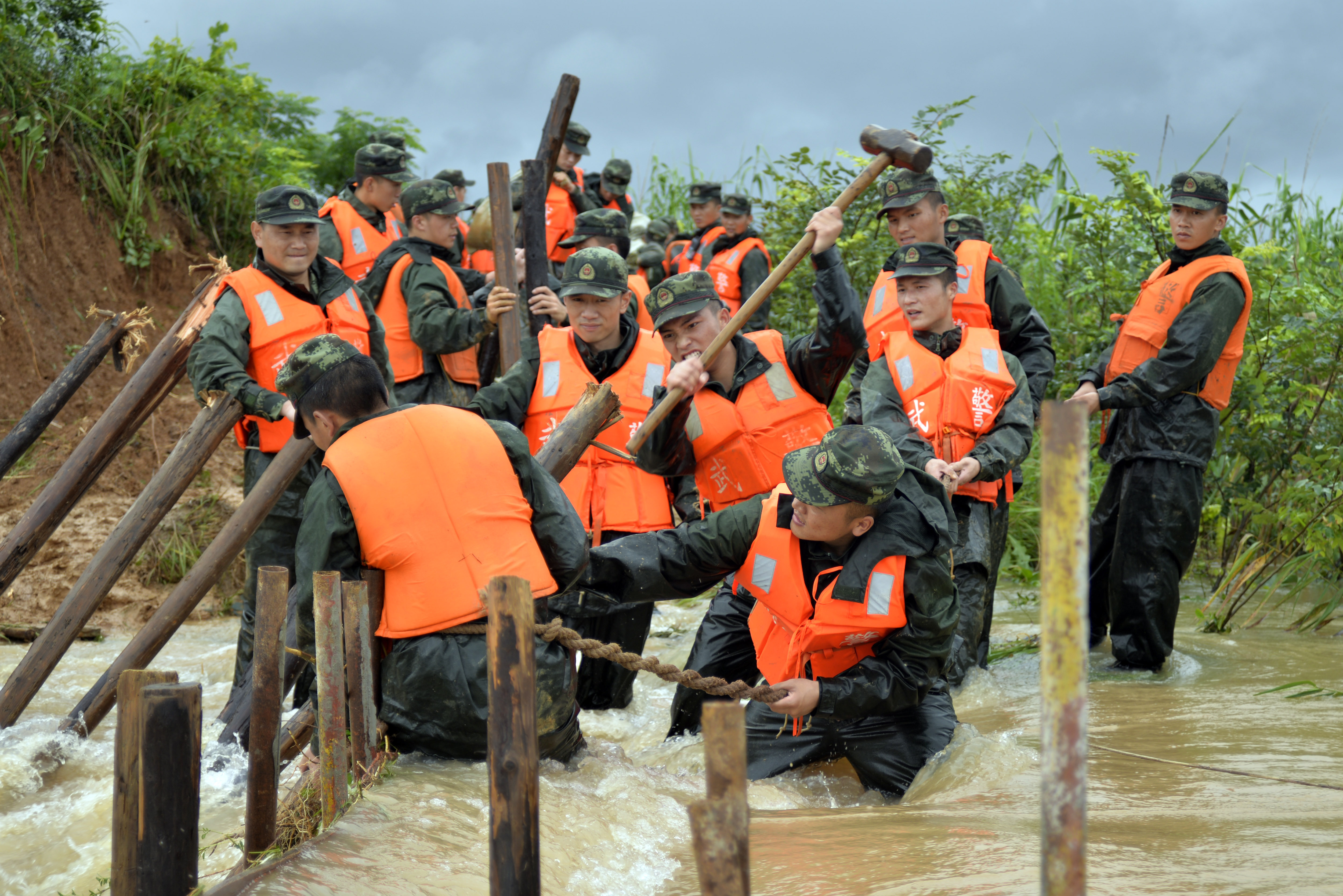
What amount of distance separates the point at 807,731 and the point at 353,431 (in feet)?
6.11

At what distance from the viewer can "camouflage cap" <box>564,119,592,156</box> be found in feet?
31.4

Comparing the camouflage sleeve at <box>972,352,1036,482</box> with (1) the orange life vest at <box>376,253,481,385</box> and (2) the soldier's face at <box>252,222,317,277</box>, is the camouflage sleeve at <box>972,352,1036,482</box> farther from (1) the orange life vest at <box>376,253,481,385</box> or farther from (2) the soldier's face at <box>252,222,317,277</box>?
(2) the soldier's face at <box>252,222,317,277</box>

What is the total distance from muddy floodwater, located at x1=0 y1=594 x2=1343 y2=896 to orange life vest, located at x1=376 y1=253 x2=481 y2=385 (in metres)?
2.18

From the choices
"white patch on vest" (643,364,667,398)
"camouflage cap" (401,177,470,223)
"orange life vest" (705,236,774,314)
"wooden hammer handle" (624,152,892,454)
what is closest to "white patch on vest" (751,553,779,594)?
"wooden hammer handle" (624,152,892,454)

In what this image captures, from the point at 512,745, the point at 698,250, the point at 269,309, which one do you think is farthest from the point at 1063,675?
the point at 698,250

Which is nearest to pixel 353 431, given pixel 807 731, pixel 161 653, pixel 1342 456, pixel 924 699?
pixel 807 731

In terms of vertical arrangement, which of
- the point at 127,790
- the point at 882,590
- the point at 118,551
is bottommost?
the point at 127,790

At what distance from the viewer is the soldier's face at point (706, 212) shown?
10367 millimetres

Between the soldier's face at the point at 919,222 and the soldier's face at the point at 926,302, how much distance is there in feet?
1.35

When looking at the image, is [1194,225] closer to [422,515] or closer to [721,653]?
[721,653]

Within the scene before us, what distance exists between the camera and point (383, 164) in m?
7.14

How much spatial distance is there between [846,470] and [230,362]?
9.25 feet

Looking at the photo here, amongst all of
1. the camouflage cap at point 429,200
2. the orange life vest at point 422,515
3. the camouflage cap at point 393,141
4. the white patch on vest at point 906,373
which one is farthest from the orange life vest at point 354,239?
the orange life vest at point 422,515

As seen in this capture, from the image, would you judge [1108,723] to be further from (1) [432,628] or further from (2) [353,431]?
(2) [353,431]
